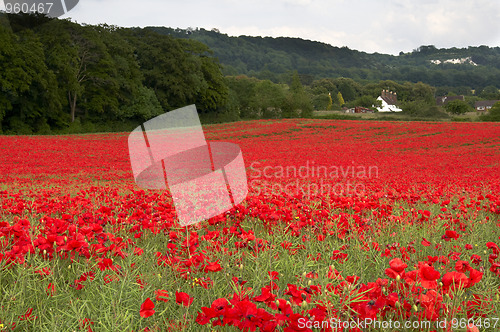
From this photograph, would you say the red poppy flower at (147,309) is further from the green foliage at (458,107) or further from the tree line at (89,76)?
the green foliage at (458,107)

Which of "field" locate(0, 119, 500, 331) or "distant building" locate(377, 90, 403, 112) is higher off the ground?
"field" locate(0, 119, 500, 331)

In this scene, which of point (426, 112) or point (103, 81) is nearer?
point (103, 81)

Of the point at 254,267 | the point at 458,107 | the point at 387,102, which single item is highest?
the point at 254,267

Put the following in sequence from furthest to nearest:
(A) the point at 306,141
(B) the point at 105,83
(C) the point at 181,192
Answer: (B) the point at 105,83 < (A) the point at 306,141 < (C) the point at 181,192

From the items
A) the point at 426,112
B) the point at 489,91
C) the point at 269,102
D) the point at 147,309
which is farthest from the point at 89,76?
Result: the point at 489,91

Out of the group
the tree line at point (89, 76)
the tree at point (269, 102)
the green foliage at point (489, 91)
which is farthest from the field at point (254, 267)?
the green foliage at point (489, 91)

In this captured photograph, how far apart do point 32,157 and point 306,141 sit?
17.6 m

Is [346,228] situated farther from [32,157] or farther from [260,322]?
[32,157]

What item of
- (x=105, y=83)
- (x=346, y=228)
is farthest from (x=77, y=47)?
(x=346, y=228)

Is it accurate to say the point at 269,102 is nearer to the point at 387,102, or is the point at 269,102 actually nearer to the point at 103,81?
the point at 103,81

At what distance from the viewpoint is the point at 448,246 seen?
3.06 metres

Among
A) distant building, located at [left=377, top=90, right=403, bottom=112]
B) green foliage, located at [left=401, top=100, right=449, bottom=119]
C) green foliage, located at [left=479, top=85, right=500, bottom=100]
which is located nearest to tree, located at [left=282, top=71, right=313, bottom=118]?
green foliage, located at [left=401, top=100, right=449, bottom=119]

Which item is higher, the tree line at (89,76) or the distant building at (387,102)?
the tree line at (89,76)

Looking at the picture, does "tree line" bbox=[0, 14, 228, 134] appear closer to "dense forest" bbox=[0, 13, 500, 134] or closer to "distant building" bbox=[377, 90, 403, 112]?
"dense forest" bbox=[0, 13, 500, 134]
